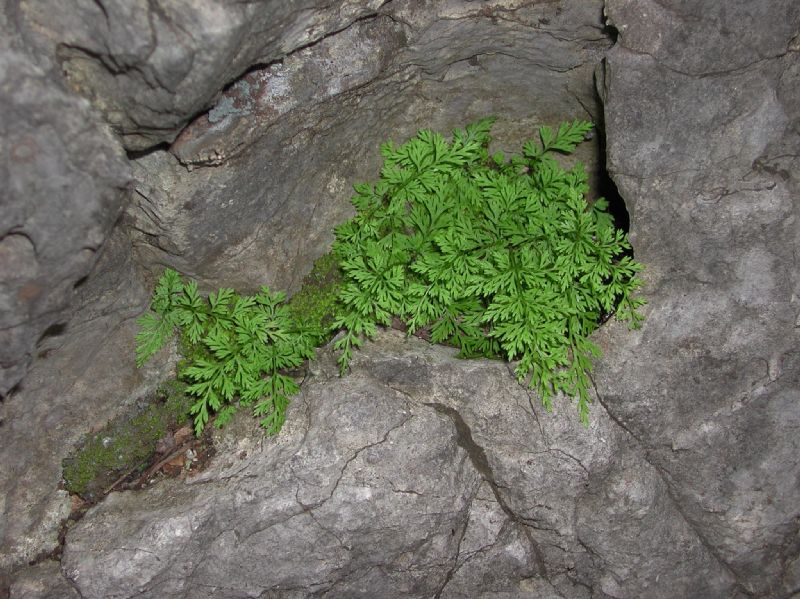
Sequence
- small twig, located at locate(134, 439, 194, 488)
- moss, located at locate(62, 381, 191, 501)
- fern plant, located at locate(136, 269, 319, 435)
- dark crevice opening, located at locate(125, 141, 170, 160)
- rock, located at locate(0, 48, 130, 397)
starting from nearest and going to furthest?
rock, located at locate(0, 48, 130, 397) → dark crevice opening, located at locate(125, 141, 170, 160) → fern plant, located at locate(136, 269, 319, 435) → moss, located at locate(62, 381, 191, 501) → small twig, located at locate(134, 439, 194, 488)

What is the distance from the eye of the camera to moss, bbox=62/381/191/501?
203 inches

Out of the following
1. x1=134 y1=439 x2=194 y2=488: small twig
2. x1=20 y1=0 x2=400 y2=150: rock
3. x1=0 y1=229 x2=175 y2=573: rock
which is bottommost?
x1=134 y1=439 x2=194 y2=488: small twig

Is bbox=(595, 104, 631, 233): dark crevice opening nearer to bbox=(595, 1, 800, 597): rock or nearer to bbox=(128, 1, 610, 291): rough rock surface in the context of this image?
bbox=(128, 1, 610, 291): rough rock surface

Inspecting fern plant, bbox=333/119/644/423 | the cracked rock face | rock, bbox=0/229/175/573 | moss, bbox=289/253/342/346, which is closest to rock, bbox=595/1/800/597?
the cracked rock face

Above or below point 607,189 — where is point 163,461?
above

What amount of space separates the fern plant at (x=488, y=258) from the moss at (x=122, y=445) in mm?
1532

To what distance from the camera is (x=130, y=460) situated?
17.3 feet

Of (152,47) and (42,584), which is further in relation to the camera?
(42,584)

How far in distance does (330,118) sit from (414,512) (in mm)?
2995

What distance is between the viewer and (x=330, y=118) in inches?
194

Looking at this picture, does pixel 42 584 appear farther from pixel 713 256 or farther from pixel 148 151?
pixel 713 256

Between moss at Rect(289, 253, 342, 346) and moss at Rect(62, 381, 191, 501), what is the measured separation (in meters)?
1.17

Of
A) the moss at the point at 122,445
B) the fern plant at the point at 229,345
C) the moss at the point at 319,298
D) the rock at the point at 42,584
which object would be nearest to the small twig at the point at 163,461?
the moss at the point at 122,445

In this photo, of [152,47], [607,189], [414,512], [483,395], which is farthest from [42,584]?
[607,189]
